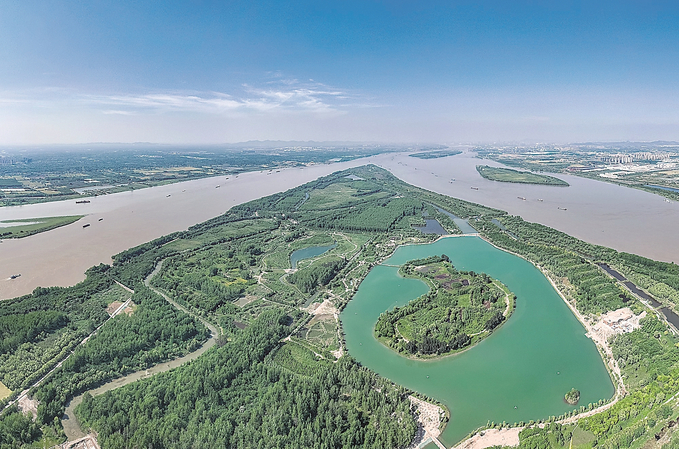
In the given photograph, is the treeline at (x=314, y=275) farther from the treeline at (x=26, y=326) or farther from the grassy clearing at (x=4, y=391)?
the grassy clearing at (x=4, y=391)

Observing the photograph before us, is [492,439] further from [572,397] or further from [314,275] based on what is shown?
[314,275]

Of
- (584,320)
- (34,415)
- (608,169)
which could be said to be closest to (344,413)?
(34,415)

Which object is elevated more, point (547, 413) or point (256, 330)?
point (256, 330)

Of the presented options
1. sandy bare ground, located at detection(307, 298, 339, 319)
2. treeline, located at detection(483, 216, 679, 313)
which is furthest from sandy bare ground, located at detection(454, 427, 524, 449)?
treeline, located at detection(483, 216, 679, 313)

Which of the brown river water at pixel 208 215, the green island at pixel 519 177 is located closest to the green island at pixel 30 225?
the brown river water at pixel 208 215

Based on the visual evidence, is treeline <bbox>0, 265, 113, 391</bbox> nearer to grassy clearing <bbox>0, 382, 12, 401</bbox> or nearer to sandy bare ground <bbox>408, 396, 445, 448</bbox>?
grassy clearing <bbox>0, 382, 12, 401</bbox>

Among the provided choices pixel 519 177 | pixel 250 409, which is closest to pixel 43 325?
pixel 250 409

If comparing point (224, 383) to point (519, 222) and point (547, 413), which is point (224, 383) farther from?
point (519, 222)
